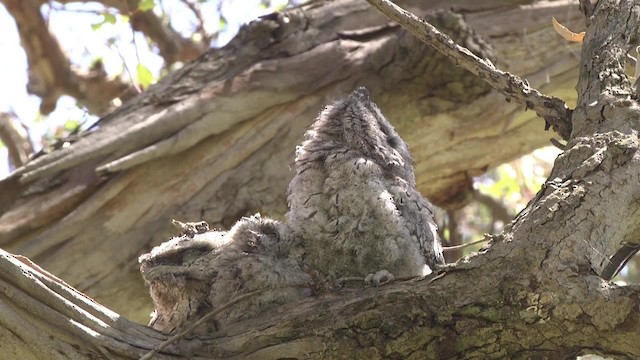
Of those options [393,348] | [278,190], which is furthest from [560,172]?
[278,190]

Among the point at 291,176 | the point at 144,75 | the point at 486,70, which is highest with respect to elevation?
the point at 486,70

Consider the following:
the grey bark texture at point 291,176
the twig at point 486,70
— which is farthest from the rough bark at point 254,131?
the twig at point 486,70

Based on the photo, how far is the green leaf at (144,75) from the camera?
5453 millimetres

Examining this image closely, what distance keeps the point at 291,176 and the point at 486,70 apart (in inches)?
81.0

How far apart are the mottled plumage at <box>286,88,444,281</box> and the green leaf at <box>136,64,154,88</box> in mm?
2416

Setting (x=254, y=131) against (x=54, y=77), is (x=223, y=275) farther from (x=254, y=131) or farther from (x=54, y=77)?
(x=54, y=77)

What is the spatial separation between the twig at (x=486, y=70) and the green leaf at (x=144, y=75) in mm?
2776

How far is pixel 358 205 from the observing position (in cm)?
293

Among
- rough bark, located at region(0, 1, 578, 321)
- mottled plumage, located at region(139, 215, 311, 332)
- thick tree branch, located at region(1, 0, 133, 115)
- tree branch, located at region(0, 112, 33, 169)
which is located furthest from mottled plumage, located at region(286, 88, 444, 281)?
tree branch, located at region(0, 112, 33, 169)

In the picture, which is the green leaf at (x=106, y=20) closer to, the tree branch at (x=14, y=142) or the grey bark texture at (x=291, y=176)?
the grey bark texture at (x=291, y=176)

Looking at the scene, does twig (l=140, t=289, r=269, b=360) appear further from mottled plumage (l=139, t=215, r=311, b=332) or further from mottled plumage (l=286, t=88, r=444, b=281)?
mottled plumage (l=286, t=88, r=444, b=281)

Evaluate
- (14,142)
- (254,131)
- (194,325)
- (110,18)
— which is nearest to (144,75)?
(110,18)

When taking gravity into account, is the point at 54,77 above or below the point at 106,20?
below

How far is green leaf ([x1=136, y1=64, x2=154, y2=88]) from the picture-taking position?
17.9 ft
